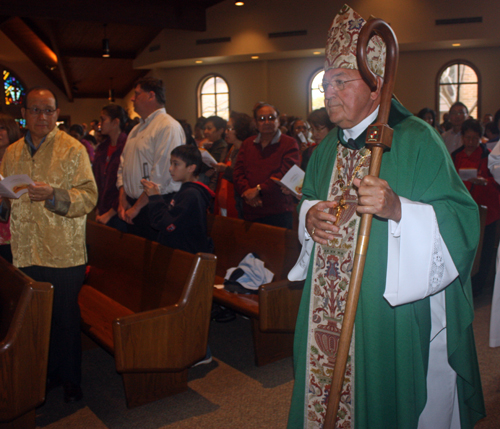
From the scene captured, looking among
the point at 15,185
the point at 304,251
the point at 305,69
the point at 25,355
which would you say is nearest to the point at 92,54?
the point at 305,69

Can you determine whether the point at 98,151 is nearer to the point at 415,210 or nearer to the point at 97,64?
→ the point at 415,210

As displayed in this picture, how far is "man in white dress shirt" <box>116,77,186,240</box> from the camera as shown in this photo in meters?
3.38

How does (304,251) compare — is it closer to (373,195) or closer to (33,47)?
(373,195)

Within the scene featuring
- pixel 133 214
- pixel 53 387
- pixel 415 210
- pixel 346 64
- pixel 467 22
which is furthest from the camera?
pixel 467 22

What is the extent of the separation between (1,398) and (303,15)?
12.4m

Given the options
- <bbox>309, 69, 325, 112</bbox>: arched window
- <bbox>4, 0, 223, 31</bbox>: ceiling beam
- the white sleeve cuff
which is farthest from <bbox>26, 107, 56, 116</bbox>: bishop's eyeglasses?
<bbox>309, 69, 325, 112</bbox>: arched window

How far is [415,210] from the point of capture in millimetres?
1377

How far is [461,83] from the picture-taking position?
508 inches

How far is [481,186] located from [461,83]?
31.6 feet

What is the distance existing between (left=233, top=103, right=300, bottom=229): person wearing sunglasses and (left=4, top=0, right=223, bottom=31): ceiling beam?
8885mm

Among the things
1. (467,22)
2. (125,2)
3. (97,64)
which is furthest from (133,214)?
(97,64)

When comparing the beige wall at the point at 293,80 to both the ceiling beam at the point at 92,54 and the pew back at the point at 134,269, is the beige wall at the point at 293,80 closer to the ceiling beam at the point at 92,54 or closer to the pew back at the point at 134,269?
the ceiling beam at the point at 92,54

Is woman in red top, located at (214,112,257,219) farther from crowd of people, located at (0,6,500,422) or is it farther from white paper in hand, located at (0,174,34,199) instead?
white paper in hand, located at (0,174,34,199)

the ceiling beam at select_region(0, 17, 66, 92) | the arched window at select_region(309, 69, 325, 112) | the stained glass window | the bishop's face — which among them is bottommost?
the bishop's face
